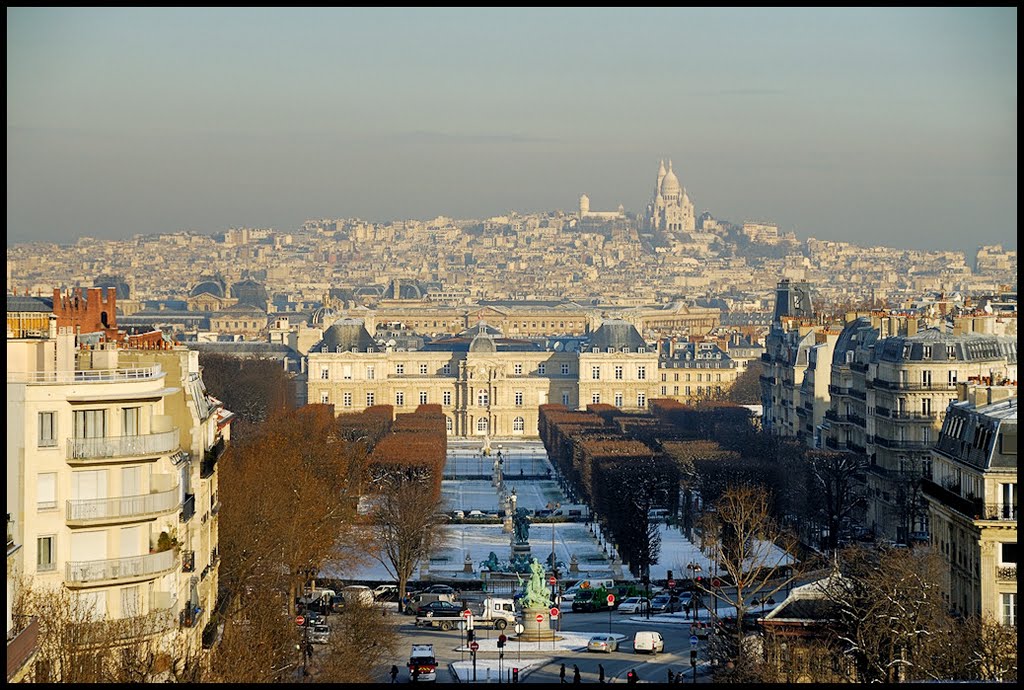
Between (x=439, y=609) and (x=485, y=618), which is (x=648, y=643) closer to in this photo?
(x=485, y=618)

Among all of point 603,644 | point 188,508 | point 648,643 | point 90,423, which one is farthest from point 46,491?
point 648,643

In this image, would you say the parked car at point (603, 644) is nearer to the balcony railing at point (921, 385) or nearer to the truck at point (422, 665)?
the truck at point (422, 665)

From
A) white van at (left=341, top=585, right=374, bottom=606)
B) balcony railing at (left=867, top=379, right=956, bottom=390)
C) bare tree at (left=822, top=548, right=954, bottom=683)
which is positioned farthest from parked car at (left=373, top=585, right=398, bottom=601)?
bare tree at (left=822, top=548, right=954, bottom=683)

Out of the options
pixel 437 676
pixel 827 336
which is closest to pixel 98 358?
pixel 437 676

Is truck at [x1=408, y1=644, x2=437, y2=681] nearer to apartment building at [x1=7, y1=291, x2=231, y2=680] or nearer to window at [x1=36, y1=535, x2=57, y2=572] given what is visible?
apartment building at [x1=7, y1=291, x2=231, y2=680]

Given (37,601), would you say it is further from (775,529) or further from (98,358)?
(775,529)

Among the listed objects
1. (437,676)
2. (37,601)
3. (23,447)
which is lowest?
(437,676)

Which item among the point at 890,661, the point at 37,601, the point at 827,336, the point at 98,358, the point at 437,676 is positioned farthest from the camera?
the point at 827,336
